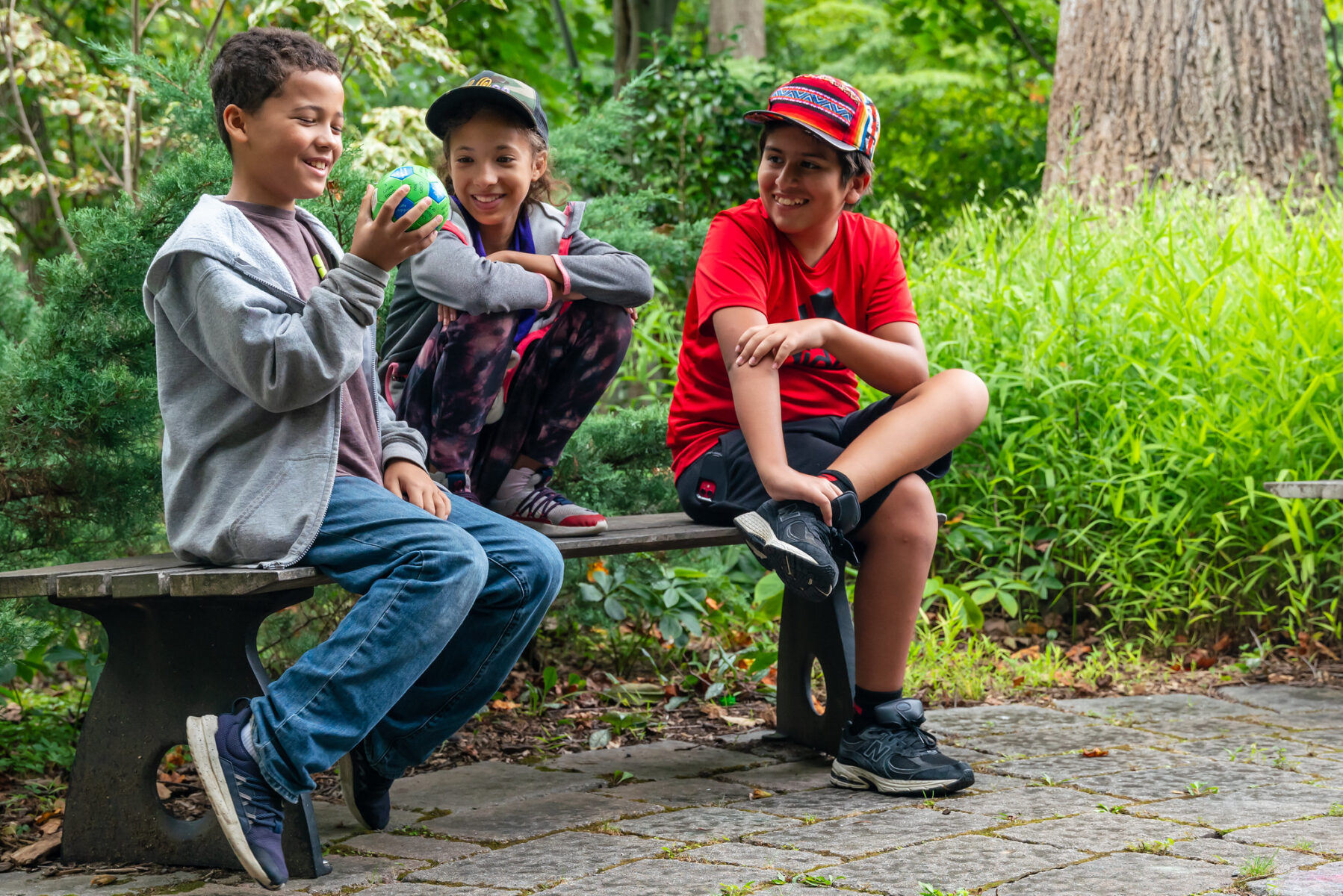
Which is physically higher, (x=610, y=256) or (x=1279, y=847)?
(x=610, y=256)

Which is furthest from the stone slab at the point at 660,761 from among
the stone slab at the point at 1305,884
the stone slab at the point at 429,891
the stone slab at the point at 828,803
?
the stone slab at the point at 1305,884

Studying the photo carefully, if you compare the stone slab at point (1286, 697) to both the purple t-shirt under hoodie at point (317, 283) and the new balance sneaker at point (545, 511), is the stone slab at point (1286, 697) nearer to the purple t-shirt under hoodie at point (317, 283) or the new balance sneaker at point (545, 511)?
the new balance sneaker at point (545, 511)

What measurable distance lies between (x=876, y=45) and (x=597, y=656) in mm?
13210

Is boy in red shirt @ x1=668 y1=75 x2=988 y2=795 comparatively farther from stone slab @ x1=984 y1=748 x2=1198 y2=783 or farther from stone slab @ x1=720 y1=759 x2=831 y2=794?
stone slab @ x1=984 y1=748 x2=1198 y2=783

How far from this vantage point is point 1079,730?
3268 millimetres

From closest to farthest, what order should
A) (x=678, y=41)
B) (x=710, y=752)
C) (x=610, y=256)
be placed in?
(x=610, y=256), (x=710, y=752), (x=678, y=41)

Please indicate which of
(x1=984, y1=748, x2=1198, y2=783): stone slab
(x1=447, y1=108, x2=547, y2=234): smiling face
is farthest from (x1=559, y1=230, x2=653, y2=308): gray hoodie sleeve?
(x1=984, y1=748, x2=1198, y2=783): stone slab

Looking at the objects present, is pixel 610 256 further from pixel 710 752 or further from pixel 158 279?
pixel 710 752

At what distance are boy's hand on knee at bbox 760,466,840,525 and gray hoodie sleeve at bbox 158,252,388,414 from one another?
87cm

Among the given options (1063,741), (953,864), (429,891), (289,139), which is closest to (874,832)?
(953,864)

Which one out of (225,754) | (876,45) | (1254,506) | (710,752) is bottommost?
(710,752)

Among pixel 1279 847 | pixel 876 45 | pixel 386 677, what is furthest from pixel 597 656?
pixel 876 45

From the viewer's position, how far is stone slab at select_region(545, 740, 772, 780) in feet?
9.78

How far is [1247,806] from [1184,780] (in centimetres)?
23
